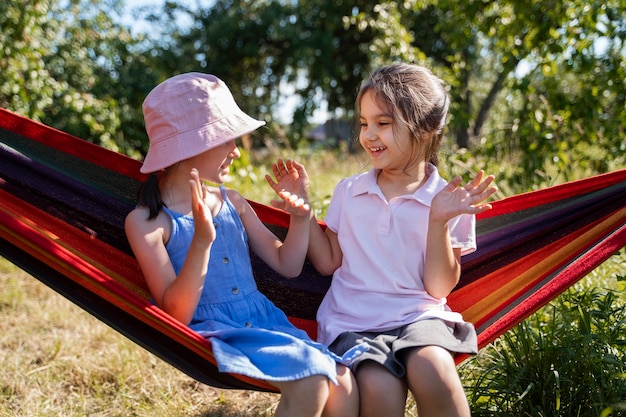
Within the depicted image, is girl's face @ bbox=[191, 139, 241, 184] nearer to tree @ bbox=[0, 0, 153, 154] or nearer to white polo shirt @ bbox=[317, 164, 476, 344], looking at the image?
white polo shirt @ bbox=[317, 164, 476, 344]

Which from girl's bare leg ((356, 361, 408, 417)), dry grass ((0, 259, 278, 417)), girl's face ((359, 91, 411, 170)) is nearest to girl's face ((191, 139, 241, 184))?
girl's face ((359, 91, 411, 170))

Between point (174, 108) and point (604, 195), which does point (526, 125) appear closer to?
point (604, 195)

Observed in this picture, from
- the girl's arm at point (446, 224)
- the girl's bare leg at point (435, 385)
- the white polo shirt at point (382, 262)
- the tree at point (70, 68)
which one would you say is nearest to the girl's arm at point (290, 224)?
the white polo shirt at point (382, 262)

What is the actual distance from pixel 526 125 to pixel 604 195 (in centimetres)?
259

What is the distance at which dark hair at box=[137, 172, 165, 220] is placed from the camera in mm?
1942

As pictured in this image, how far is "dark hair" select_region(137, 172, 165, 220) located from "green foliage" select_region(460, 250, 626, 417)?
110 cm

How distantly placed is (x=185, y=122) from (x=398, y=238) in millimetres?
666

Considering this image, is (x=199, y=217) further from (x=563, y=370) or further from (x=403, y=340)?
(x=563, y=370)

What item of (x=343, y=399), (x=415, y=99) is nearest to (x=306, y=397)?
(x=343, y=399)

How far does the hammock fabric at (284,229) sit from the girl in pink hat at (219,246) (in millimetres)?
129

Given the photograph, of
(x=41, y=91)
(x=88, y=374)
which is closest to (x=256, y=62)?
(x=41, y=91)

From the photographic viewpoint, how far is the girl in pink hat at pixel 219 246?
66.6 inches

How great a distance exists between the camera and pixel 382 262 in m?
2.03

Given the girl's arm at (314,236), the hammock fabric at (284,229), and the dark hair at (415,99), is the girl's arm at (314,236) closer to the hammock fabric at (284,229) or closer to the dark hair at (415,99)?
the hammock fabric at (284,229)
